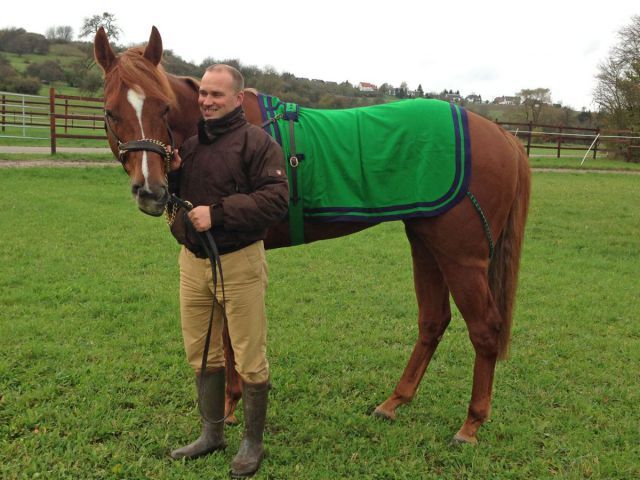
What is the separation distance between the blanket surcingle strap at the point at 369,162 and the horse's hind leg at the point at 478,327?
439mm

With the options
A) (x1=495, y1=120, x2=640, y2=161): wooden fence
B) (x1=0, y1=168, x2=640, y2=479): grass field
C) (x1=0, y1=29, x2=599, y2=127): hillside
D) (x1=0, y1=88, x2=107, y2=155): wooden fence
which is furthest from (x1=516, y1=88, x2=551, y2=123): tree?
(x1=0, y1=168, x2=640, y2=479): grass field

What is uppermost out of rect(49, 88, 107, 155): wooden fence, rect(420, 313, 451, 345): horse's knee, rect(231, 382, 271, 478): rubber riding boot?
rect(49, 88, 107, 155): wooden fence

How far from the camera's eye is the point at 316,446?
2939 millimetres

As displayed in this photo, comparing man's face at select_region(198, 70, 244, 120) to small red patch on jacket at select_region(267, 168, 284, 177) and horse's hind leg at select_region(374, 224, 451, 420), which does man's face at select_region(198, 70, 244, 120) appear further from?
horse's hind leg at select_region(374, 224, 451, 420)

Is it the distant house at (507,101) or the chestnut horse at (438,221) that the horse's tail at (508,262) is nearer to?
the chestnut horse at (438,221)

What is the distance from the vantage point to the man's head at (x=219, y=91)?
230 cm

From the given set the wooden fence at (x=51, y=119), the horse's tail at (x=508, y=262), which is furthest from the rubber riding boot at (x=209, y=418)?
the wooden fence at (x=51, y=119)

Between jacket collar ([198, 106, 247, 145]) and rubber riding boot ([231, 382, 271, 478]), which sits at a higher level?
jacket collar ([198, 106, 247, 145])

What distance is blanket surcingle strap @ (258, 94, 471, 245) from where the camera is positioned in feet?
9.30

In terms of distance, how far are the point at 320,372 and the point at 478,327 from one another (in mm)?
1290

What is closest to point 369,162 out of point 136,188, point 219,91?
point 219,91

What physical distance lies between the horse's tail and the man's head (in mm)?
1832

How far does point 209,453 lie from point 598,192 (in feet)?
44.7

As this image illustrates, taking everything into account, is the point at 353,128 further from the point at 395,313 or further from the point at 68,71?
the point at 68,71
